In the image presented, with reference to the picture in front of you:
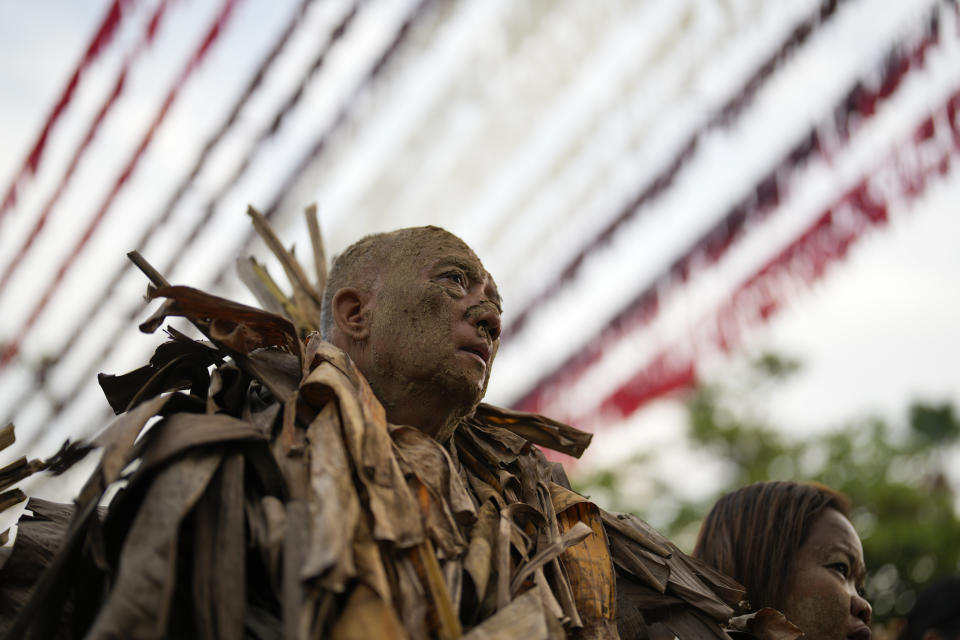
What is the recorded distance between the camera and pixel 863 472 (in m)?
19.0

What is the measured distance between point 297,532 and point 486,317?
1.00 metres

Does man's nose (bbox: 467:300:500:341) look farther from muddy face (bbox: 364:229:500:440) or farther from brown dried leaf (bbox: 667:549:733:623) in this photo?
brown dried leaf (bbox: 667:549:733:623)

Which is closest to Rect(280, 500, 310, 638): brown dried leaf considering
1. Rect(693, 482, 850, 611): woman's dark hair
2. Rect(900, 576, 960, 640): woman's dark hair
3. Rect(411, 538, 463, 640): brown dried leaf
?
Rect(411, 538, 463, 640): brown dried leaf

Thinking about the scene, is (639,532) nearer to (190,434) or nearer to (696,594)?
(696,594)

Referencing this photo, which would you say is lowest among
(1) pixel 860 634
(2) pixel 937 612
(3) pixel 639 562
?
(2) pixel 937 612

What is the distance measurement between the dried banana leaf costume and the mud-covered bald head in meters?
0.17

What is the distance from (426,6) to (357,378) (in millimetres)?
4653

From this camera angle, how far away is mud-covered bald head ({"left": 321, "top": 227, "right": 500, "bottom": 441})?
287cm

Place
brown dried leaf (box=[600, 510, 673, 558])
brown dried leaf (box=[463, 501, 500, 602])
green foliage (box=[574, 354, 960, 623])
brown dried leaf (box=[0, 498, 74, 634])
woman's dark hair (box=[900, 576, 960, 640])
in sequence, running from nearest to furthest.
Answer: brown dried leaf (box=[463, 501, 500, 602]) → brown dried leaf (box=[0, 498, 74, 634]) → brown dried leaf (box=[600, 510, 673, 558]) → woman's dark hair (box=[900, 576, 960, 640]) → green foliage (box=[574, 354, 960, 623])

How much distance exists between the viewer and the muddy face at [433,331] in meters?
2.86

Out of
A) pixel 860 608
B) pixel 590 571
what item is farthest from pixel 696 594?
pixel 860 608

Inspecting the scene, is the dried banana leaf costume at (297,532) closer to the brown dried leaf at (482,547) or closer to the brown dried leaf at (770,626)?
the brown dried leaf at (482,547)

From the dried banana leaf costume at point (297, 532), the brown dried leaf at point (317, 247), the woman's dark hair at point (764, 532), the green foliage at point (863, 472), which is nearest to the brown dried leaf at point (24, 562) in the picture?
the dried banana leaf costume at point (297, 532)

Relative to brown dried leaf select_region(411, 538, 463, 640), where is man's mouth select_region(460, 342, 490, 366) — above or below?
above
